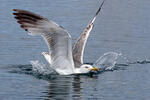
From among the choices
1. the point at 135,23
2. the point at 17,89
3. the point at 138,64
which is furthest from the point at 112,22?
the point at 17,89

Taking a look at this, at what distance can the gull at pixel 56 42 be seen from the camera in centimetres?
1633

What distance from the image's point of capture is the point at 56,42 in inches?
660

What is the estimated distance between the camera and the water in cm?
1544

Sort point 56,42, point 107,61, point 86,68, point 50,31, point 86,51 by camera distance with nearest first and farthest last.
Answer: point 50,31 < point 56,42 < point 86,68 < point 107,61 < point 86,51

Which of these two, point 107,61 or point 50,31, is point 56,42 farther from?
point 107,61

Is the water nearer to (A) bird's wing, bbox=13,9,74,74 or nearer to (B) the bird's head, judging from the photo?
(B) the bird's head

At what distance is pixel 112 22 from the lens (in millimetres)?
25234

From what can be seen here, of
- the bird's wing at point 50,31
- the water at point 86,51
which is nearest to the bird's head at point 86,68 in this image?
the water at point 86,51

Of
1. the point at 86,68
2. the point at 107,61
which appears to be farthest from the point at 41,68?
the point at 107,61

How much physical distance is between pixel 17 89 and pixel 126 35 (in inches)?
331

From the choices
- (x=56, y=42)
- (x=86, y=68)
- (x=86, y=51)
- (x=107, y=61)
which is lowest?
(x=86, y=68)

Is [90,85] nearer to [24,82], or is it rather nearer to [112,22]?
[24,82]

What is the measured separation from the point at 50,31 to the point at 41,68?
2052mm

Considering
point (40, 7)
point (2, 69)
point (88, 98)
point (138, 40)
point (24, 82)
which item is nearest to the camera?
point (88, 98)
